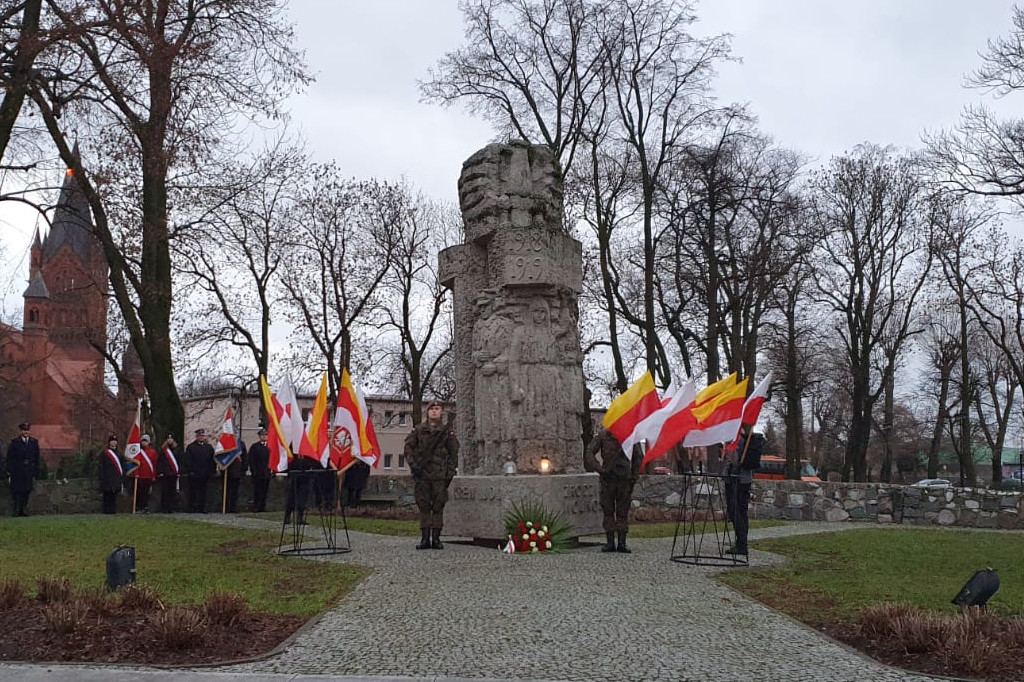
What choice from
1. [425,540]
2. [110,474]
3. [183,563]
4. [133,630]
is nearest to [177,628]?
[133,630]

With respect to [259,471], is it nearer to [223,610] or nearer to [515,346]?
[515,346]

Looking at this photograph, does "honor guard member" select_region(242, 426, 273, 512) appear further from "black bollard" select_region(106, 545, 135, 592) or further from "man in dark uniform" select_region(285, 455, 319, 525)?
"black bollard" select_region(106, 545, 135, 592)

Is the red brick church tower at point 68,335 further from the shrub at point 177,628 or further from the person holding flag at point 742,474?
the shrub at point 177,628

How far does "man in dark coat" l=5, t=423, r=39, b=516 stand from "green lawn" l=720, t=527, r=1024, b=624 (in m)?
13.7

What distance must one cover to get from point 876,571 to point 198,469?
46.5ft

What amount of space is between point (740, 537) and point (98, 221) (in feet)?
50.6

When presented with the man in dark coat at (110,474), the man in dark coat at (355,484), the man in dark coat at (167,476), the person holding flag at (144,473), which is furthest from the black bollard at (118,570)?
the man in dark coat at (355,484)

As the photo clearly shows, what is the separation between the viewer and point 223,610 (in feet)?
23.3

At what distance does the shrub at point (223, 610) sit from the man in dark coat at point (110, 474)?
13.5m

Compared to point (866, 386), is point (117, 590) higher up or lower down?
lower down

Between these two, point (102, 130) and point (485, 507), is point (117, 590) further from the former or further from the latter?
point (102, 130)

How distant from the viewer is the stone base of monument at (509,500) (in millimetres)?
12750

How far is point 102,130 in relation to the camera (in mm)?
18125

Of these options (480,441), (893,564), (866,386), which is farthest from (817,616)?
(866,386)
